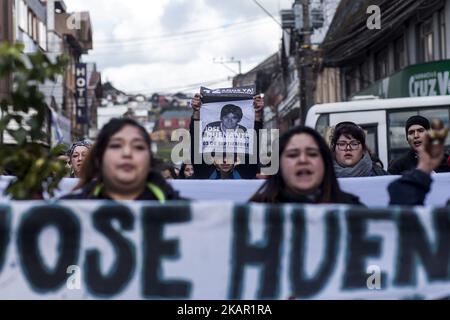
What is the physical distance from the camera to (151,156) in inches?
175

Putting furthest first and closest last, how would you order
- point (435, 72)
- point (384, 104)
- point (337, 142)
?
point (435, 72) → point (384, 104) → point (337, 142)

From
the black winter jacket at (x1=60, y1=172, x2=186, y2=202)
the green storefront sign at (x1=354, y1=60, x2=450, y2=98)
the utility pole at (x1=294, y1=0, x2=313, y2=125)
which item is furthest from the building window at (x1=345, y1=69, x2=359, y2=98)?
the black winter jacket at (x1=60, y1=172, x2=186, y2=202)

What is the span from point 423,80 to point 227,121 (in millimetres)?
12811

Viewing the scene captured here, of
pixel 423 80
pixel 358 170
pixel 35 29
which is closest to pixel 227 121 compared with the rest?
pixel 358 170

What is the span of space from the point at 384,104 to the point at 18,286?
527 inches

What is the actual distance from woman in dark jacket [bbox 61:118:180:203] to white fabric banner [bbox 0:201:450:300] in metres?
0.38

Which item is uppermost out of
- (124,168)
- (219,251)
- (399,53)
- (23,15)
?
(23,15)

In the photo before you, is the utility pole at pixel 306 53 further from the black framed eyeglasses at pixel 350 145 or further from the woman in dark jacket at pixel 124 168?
the woman in dark jacket at pixel 124 168

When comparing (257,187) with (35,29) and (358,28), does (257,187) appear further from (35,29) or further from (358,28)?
(35,29)

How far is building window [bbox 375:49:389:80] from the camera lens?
103ft

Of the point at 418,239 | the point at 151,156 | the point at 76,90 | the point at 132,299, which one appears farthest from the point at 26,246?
the point at 76,90

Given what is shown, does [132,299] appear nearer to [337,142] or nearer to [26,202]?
[26,202]

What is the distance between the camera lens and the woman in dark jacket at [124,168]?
430 cm

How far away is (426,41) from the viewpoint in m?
25.0
